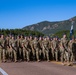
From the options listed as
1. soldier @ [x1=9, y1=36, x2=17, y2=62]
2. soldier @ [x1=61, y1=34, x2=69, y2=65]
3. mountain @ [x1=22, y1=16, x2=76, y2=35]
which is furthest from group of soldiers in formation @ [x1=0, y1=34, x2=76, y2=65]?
mountain @ [x1=22, y1=16, x2=76, y2=35]

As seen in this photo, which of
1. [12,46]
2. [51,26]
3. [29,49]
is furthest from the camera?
[51,26]

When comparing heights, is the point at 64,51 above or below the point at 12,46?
Result: below

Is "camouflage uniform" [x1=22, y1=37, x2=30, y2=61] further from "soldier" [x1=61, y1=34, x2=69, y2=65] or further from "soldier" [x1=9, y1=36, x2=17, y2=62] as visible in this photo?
"soldier" [x1=61, y1=34, x2=69, y2=65]

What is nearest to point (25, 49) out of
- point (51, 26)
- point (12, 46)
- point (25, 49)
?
point (25, 49)

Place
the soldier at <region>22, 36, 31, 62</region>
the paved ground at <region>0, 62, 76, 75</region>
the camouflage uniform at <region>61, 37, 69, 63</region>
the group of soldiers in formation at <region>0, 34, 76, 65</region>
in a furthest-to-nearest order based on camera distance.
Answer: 1. the soldier at <region>22, 36, 31, 62</region>
2. the group of soldiers in formation at <region>0, 34, 76, 65</region>
3. the camouflage uniform at <region>61, 37, 69, 63</region>
4. the paved ground at <region>0, 62, 76, 75</region>

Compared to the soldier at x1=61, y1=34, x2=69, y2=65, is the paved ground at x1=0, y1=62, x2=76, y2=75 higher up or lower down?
lower down

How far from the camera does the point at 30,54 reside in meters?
23.4

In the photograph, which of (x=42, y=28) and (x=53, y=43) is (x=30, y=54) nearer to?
(x=53, y=43)

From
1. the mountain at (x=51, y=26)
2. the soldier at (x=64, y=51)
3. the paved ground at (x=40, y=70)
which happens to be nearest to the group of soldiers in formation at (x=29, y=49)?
the soldier at (x=64, y=51)

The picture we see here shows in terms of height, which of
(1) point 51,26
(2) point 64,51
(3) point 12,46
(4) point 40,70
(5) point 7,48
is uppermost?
(1) point 51,26

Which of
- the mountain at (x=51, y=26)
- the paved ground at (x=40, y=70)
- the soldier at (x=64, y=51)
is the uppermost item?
the mountain at (x=51, y=26)

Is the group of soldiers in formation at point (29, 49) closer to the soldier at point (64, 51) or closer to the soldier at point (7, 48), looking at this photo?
the soldier at point (7, 48)

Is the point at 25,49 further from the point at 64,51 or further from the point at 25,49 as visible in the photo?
the point at 64,51

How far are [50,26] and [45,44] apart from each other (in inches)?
5541
